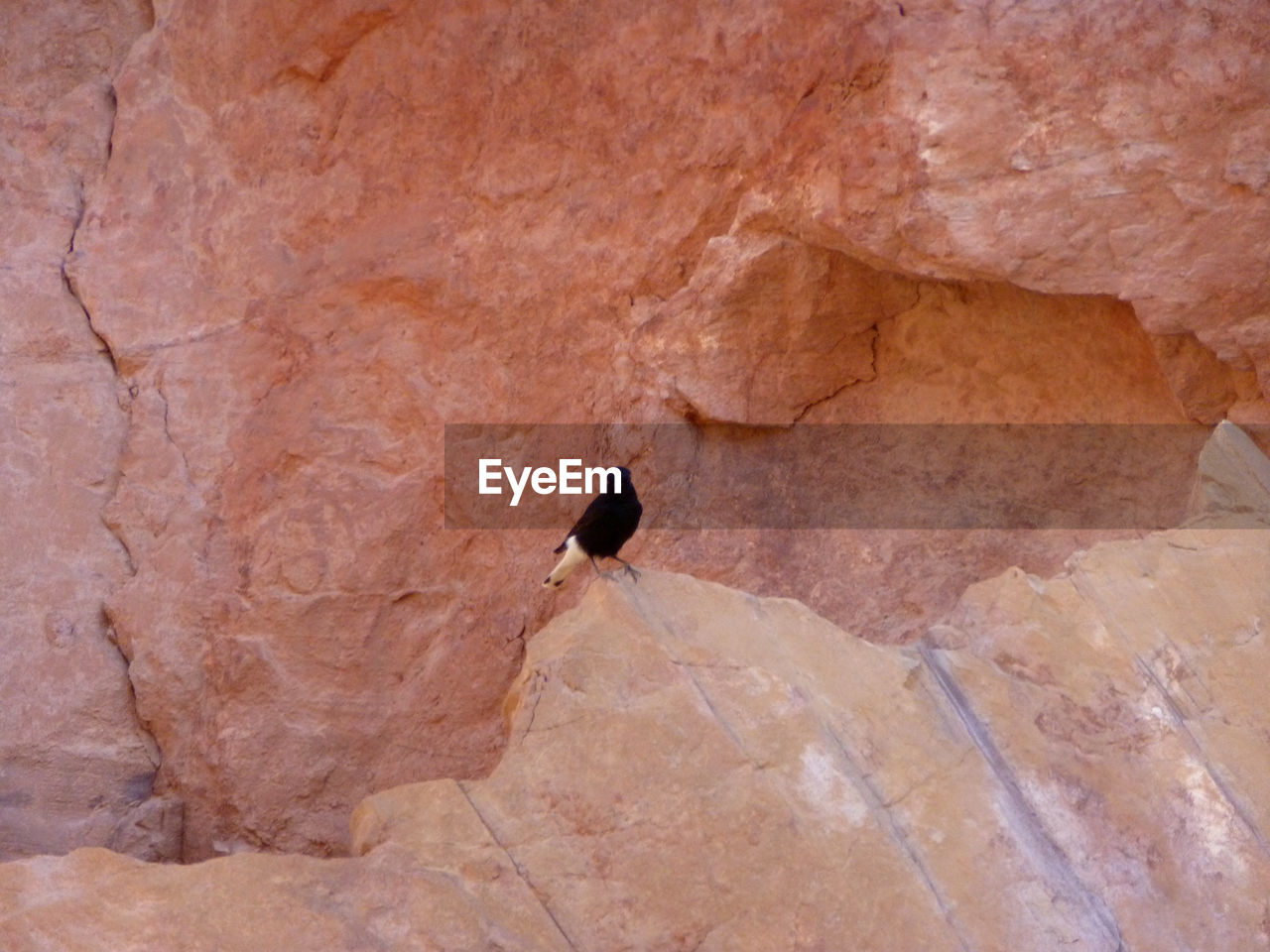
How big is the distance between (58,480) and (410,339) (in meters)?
1.33

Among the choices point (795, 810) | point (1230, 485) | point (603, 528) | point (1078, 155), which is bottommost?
point (795, 810)

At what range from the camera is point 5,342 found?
5.50 metres

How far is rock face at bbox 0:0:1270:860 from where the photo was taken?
4891 mm

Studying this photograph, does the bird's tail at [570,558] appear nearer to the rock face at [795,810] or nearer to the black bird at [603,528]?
the black bird at [603,528]

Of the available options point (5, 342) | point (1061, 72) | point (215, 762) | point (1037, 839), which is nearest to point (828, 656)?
point (1037, 839)

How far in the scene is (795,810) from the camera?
131 inches

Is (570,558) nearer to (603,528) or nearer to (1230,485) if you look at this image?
(603,528)

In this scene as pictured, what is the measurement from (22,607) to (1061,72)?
12.4 feet

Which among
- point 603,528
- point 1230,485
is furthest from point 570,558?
point 1230,485

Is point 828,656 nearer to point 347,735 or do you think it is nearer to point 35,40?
point 347,735

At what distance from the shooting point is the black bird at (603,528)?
4.27 meters

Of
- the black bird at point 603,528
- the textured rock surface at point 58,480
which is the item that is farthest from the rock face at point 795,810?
the textured rock surface at point 58,480

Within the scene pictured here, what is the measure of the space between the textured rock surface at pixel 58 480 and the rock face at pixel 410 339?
1 cm

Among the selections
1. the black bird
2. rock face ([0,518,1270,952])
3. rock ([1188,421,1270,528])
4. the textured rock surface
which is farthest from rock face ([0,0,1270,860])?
rock face ([0,518,1270,952])
